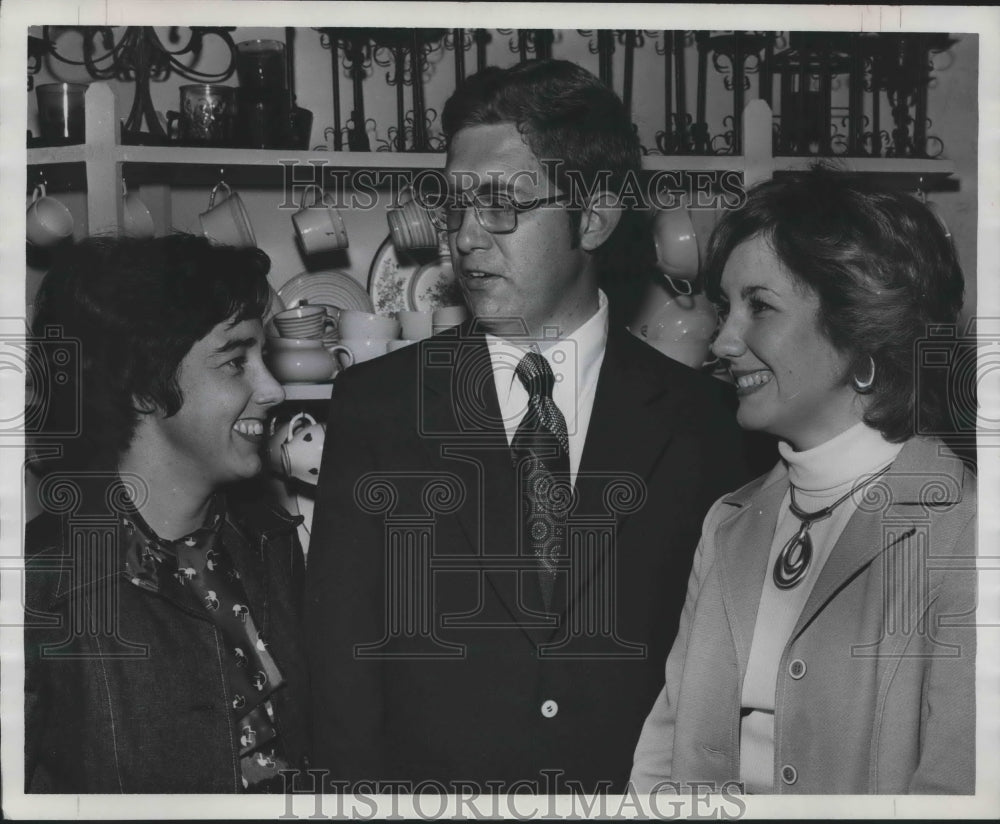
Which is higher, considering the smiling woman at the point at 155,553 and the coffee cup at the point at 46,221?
the coffee cup at the point at 46,221

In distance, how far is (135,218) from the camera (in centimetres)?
156

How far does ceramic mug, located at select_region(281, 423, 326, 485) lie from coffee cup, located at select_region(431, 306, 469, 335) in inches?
9.7

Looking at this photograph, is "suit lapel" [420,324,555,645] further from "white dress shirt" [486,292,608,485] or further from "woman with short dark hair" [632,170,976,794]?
"woman with short dark hair" [632,170,976,794]

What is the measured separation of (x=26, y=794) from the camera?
4.81 feet

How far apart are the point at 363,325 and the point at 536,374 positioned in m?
0.34

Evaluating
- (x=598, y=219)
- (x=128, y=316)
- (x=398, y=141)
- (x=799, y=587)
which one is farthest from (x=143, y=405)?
(x=799, y=587)

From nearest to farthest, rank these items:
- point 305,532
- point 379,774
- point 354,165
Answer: point 379,774, point 354,165, point 305,532

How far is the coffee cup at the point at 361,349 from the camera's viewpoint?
1686 mm

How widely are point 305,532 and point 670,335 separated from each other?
0.67m

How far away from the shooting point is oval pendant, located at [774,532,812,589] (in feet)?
4.63

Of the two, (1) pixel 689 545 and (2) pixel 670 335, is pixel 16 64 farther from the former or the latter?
(1) pixel 689 545

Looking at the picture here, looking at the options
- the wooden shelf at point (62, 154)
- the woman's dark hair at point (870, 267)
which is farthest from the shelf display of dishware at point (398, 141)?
the woman's dark hair at point (870, 267)

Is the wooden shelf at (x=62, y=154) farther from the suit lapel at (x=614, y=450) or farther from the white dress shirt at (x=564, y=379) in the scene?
the suit lapel at (x=614, y=450)

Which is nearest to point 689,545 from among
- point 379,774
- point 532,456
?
point 532,456
